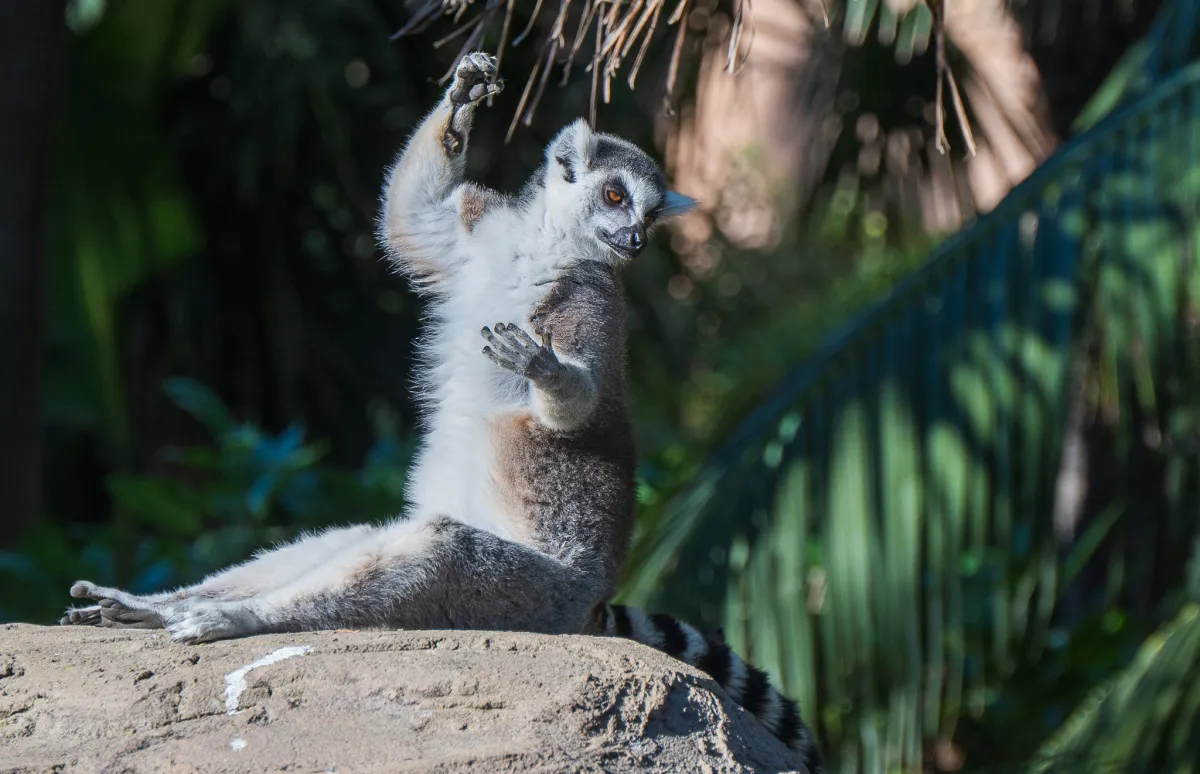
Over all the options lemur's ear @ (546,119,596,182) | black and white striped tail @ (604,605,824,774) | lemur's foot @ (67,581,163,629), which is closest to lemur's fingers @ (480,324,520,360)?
black and white striped tail @ (604,605,824,774)

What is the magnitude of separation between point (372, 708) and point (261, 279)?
7091mm

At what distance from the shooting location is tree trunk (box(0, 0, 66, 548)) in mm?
6914

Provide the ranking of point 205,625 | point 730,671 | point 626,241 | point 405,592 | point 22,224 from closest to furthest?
1. point 205,625
2. point 405,592
3. point 730,671
4. point 626,241
5. point 22,224

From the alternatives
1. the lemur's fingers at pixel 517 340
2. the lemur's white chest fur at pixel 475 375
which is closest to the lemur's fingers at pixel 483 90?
the lemur's white chest fur at pixel 475 375

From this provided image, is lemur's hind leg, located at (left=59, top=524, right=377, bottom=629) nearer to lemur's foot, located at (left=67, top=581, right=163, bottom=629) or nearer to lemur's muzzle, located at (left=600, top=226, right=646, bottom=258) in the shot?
lemur's foot, located at (left=67, top=581, right=163, bottom=629)

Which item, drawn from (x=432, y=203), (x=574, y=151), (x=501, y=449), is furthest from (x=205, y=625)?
(x=574, y=151)

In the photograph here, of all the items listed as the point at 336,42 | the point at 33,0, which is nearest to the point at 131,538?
the point at 33,0

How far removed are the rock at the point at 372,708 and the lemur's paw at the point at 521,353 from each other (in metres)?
0.65

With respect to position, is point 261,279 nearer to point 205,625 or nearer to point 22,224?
point 22,224

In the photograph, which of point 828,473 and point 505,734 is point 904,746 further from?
point 505,734

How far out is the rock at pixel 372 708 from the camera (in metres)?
2.46

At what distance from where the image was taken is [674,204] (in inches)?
163

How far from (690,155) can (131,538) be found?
3.86 metres

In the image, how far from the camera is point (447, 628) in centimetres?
316
